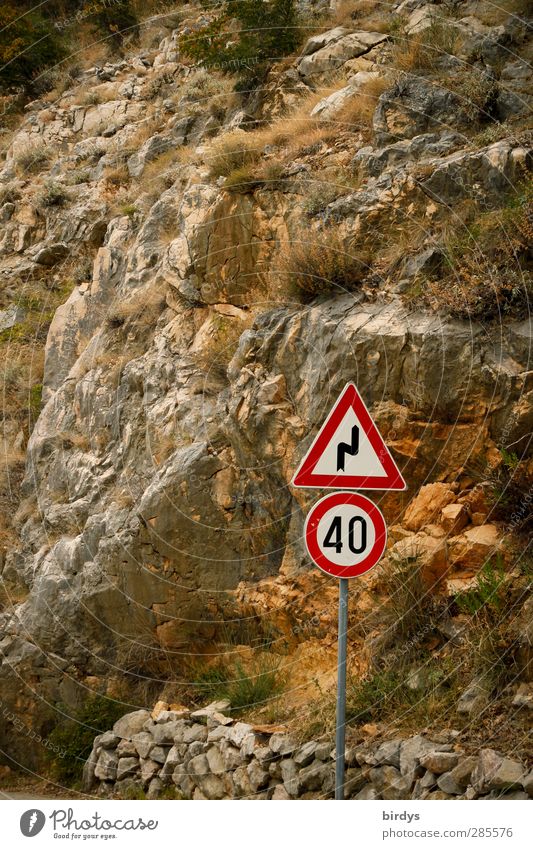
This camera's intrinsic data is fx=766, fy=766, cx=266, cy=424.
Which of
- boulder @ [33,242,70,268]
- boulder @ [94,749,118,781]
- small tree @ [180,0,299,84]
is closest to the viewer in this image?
boulder @ [94,749,118,781]

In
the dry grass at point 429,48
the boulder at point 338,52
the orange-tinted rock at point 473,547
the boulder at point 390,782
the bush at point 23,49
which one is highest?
the bush at point 23,49

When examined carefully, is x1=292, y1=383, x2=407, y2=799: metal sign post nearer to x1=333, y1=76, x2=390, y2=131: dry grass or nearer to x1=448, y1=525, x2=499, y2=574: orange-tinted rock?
x1=448, y1=525, x2=499, y2=574: orange-tinted rock

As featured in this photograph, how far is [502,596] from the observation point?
6.12 metres

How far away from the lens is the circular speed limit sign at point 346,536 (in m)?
5.25

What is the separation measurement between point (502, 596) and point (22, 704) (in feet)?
20.6

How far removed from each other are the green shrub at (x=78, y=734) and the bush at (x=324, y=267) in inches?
206

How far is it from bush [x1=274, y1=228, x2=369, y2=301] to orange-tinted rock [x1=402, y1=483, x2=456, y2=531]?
246 cm

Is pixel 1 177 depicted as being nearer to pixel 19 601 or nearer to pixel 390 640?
pixel 19 601

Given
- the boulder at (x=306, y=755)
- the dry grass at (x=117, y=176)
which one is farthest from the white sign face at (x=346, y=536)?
the dry grass at (x=117, y=176)

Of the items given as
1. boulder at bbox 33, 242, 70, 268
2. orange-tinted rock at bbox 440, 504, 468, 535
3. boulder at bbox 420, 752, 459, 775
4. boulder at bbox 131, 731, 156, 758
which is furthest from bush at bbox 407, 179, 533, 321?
boulder at bbox 33, 242, 70, 268

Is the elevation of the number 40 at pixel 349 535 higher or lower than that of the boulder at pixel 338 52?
lower

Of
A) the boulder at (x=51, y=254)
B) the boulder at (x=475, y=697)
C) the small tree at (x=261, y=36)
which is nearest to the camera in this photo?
the boulder at (x=475, y=697)

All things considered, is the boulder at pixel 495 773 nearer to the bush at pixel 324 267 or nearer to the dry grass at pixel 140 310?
the bush at pixel 324 267

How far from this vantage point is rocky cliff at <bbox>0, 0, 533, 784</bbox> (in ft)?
23.2
